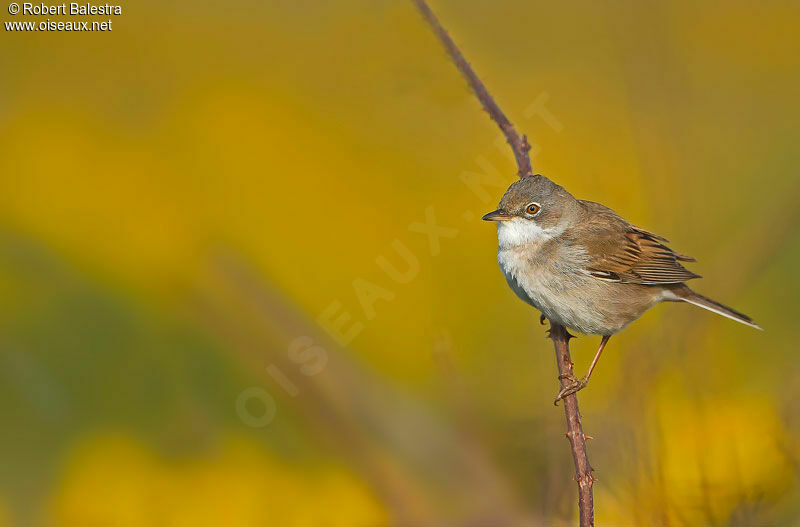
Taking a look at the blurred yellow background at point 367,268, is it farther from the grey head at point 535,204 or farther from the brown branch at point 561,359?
the grey head at point 535,204

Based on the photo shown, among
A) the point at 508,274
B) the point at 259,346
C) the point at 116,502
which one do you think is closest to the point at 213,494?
the point at 116,502

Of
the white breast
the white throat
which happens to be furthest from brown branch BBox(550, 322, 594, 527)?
the white throat

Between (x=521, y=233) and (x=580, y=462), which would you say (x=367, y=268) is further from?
(x=580, y=462)

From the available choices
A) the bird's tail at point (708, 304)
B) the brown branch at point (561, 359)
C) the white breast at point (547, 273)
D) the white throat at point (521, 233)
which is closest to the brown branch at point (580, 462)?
→ the brown branch at point (561, 359)

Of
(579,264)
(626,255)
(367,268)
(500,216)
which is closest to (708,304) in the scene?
(626,255)

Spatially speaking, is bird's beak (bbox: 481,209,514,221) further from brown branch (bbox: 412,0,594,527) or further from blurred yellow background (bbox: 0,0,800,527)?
blurred yellow background (bbox: 0,0,800,527)

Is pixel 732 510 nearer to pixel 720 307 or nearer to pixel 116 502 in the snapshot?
pixel 720 307
